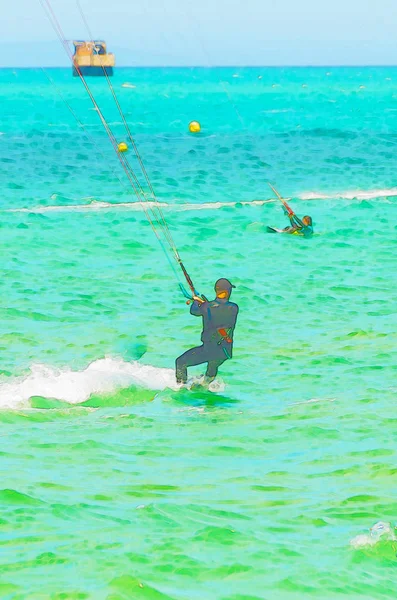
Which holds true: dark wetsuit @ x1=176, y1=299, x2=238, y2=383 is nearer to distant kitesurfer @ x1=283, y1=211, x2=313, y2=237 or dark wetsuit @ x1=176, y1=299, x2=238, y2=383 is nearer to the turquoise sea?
the turquoise sea

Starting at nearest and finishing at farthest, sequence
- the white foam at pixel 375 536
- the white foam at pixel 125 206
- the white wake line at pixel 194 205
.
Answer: the white foam at pixel 375 536 → the white foam at pixel 125 206 → the white wake line at pixel 194 205

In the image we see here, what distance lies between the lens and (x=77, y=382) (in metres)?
15.2

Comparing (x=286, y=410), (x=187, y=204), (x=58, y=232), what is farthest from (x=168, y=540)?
(x=187, y=204)

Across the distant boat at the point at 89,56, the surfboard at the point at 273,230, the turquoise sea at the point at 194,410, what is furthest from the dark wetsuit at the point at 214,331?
the distant boat at the point at 89,56

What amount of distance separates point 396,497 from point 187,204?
1133 inches

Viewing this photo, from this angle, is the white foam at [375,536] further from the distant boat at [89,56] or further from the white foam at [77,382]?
the distant boat at [89,56]

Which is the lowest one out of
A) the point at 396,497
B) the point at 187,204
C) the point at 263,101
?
the point at 263,101

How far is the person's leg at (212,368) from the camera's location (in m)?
14.0

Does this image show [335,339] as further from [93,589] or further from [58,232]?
[58,232]

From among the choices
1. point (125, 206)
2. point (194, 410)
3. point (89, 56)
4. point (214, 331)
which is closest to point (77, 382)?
point (194, 410)

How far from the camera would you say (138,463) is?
38.1ft

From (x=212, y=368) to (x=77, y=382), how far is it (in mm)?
2136

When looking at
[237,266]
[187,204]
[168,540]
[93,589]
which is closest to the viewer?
[93,589]

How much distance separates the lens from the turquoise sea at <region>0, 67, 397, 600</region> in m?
8.79
